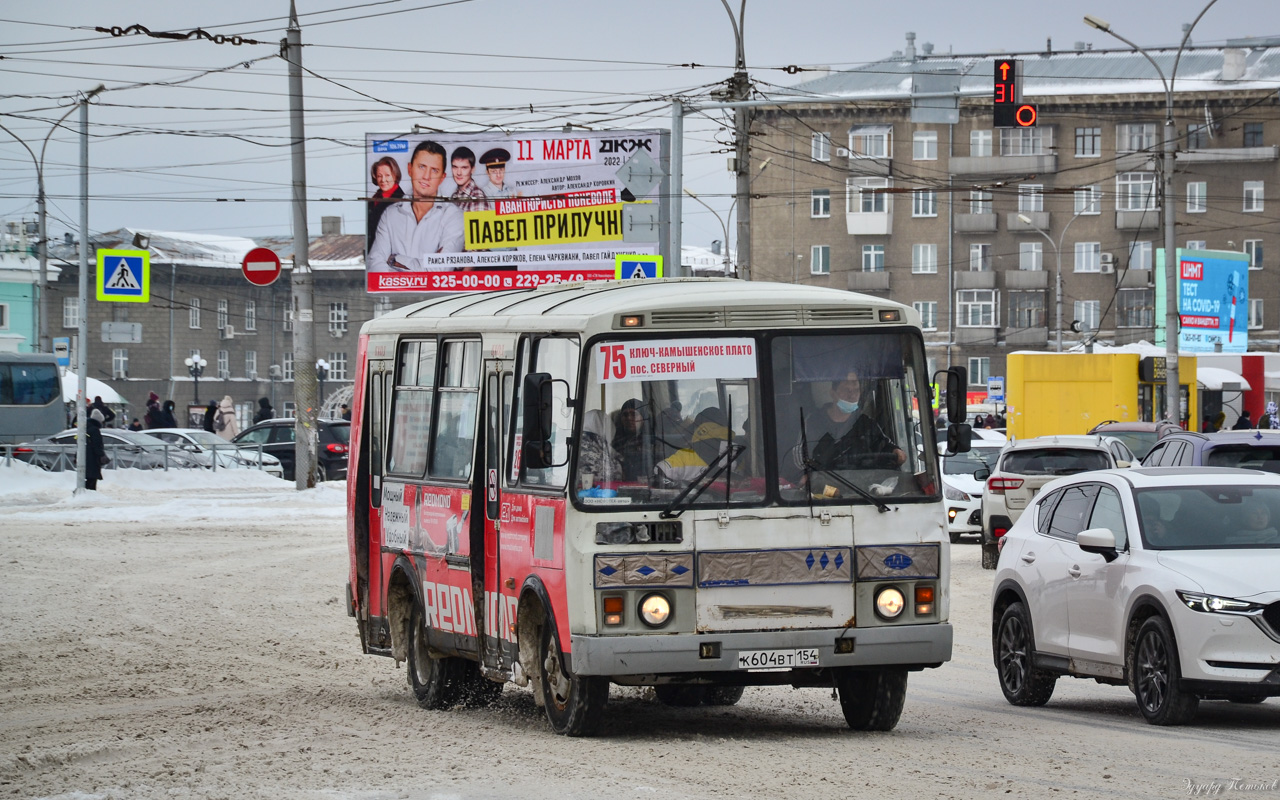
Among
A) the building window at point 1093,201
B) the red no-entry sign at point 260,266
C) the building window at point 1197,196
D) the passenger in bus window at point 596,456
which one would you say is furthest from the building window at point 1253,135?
the passenger in bus window at point 596,456

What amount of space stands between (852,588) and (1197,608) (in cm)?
197

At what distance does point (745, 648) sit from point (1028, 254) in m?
75.9

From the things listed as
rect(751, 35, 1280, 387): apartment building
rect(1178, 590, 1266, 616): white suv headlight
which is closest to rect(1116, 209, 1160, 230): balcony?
rect(751, 35, 1280, 387): apartment building

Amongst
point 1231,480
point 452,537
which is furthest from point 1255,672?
point 452,537

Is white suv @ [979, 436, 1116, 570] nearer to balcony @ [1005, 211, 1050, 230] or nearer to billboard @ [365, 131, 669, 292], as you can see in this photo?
billboard @ [365, 131, 669, 292]

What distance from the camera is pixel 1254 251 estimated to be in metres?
82.6

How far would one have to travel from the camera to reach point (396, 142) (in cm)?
4034

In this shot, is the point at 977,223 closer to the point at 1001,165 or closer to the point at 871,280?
the point at 1001,165

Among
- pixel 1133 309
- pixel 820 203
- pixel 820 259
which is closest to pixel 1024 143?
pixel 1133 309

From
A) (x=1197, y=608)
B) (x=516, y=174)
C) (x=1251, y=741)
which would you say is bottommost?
(x=1251, y=741)

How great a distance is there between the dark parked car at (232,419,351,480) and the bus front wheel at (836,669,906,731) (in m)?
30.9

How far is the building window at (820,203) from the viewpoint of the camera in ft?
274

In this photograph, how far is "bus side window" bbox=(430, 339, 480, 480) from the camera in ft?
37.4

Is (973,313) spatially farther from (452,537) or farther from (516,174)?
(452,537)
